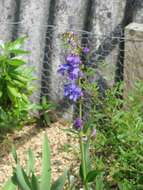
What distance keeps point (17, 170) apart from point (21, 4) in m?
1.82

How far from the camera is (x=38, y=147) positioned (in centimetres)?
373

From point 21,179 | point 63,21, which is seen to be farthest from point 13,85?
point 21,179

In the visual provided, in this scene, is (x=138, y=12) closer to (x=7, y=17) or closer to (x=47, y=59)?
(x=47, y=59)

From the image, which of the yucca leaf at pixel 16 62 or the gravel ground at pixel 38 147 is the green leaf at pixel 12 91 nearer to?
the yucca leaf at pixel 16 62

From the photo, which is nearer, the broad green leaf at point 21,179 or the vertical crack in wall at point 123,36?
the broad green leaf at point 21,179

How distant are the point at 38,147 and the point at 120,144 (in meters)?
0.91

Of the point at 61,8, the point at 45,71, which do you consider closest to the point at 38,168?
the point at 45,71

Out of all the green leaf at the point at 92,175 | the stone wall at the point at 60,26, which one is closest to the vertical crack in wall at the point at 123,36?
the stone wall at the point at 60,26

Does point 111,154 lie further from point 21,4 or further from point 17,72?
point 21,4

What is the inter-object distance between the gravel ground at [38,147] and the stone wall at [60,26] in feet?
0.89

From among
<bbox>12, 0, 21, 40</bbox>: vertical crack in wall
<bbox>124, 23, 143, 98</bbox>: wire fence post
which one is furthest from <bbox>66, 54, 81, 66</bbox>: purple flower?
<bbox>12, 0, 21, 40</bbox>: vertical crack in wall

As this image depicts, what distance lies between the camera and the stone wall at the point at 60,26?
367 centimetres

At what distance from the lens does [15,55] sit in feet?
11.9

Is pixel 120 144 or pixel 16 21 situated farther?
pixel 16 21
